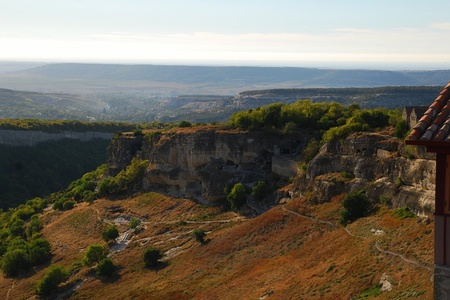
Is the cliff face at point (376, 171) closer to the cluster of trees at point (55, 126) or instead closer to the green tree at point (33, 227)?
the green tree at point (33, 227)

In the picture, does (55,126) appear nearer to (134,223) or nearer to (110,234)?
(134,223)

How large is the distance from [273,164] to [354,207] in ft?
52.0

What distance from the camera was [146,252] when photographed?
40.2 metres

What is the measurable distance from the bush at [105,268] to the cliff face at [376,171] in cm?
1514

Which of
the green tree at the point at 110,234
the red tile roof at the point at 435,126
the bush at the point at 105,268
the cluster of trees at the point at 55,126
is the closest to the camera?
the red tile roof at the point at 435,126

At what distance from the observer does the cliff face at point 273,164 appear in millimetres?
30219

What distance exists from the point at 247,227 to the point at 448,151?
98.3 feet

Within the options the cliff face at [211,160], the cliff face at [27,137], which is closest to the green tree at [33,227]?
the cliff face at [211,160]

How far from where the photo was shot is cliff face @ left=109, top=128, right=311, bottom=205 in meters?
47.8

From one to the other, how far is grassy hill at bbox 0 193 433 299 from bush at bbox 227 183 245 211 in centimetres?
97

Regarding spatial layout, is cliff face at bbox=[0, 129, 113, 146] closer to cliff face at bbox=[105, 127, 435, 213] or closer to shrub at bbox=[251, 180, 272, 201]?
cliff face at bbox=[105, 127, 435, 213]

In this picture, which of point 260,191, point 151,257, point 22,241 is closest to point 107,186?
point 22,241

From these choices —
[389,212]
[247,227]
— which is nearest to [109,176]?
[247,227]

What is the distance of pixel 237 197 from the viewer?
44.8m
